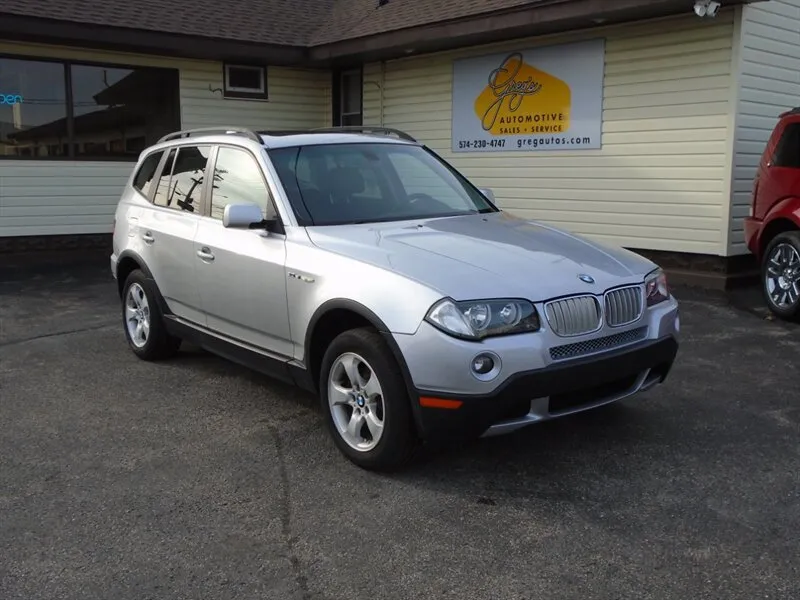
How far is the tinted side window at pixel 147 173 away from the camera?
656 cm

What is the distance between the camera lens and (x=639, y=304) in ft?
14.0

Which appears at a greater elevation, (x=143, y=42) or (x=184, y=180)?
(x=143, y=42)

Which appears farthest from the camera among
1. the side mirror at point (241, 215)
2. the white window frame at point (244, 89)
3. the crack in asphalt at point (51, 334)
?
the white window frame at point (244, 89)

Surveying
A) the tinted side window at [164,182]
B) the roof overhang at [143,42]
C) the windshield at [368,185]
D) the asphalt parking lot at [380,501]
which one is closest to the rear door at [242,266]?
the windshield at [368,185]

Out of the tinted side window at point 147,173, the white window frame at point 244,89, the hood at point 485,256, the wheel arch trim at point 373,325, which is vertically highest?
the white window frame at point 244,89

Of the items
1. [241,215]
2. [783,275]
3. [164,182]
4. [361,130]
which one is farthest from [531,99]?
[241,215]

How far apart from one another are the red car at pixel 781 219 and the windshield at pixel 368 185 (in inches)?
150

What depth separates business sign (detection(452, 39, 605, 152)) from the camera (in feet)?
35.1

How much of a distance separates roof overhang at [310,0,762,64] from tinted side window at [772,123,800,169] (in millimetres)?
1836

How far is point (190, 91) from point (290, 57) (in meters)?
1.76

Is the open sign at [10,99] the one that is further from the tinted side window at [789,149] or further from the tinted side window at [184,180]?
the tinted side window at [789,149]

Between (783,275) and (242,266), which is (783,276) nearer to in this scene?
(783,275)

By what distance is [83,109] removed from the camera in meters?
12.4

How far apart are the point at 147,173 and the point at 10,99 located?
655cm
